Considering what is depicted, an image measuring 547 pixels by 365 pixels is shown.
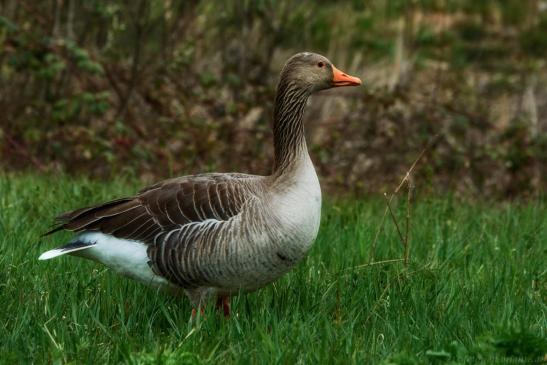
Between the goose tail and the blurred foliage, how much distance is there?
3684mm

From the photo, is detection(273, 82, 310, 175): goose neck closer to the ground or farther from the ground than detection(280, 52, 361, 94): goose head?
closer to the ground

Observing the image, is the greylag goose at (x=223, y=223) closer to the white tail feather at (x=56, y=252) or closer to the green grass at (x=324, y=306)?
the white tail feather at (x=56, y=252)

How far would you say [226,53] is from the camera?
35.3 feet

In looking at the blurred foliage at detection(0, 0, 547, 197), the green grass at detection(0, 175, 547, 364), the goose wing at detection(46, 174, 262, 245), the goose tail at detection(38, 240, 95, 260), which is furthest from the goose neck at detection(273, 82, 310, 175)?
the blurred foliage at detection(0, 0, 547, 197)

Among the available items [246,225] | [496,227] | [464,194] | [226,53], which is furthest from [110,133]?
[246,225]

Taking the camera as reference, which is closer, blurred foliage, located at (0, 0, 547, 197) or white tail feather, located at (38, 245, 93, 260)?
white tail feather, located at (38, 245, 93, 260)

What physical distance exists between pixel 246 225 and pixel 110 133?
15.8 feet

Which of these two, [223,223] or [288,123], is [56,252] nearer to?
[223,223]

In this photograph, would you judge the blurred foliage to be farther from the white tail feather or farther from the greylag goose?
the white tail feather

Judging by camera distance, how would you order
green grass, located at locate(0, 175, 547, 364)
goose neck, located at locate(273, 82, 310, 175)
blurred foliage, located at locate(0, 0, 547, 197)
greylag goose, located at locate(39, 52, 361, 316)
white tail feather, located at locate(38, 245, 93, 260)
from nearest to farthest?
green grass, located at locate(0, 175, 547, 364), greylag goose, located at locate(39, 52, 361, 316), white tail feather, located at locate(38, 245, 93, 260), goose neck, located at locate(273, 82, 310, 175), blurred foliage, located at locate(0, 0, 547, 197)

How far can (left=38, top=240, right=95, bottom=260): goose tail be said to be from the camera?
489 centimetres

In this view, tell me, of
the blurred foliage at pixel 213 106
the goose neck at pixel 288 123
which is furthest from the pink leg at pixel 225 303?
the blurred foliage at pixel 213 106

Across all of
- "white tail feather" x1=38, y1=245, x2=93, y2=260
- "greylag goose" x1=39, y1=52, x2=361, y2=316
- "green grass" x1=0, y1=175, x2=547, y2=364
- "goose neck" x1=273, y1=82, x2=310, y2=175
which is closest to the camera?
"green grass" x1=0, y1=175, x2=547, y2=364

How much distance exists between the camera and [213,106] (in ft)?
31.9
